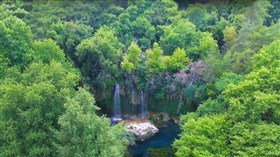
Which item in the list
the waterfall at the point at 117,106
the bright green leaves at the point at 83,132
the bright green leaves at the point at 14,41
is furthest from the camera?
the waterfall at the point at 117,106

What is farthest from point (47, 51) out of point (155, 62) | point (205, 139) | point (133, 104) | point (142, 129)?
point (205, 139)

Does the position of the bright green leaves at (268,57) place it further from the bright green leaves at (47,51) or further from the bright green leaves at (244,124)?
the bright green leaves at (47,51)

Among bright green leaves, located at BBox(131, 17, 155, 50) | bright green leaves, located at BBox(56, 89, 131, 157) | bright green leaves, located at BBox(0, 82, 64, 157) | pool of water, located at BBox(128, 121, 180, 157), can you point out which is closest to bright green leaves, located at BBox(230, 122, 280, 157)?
bright green leaves, located at BBox(56, 89, 131, 157)

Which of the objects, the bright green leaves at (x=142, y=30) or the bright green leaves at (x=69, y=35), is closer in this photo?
the bright green leaves at (x=69, y=35)

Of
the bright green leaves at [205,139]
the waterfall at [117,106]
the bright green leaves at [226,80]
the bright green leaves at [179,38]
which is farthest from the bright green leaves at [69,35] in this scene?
the bright green leaves at [205,139]

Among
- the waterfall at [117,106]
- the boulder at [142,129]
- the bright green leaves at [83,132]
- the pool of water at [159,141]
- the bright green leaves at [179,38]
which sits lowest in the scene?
the pool of water at [159,141]

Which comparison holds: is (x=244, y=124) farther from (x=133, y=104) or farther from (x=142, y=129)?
(x=133, y=104)

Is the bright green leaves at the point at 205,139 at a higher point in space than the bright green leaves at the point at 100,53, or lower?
lower

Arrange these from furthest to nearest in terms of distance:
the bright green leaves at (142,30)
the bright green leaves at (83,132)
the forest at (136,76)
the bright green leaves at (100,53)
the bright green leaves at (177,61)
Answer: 1. the bright green leaves at (142,30)
2. the bright green leaves at (177,61)
3. the bright green leaves at (100,53)
4. the forest at (136,76)
5. the bright green leaves at (83,132)
